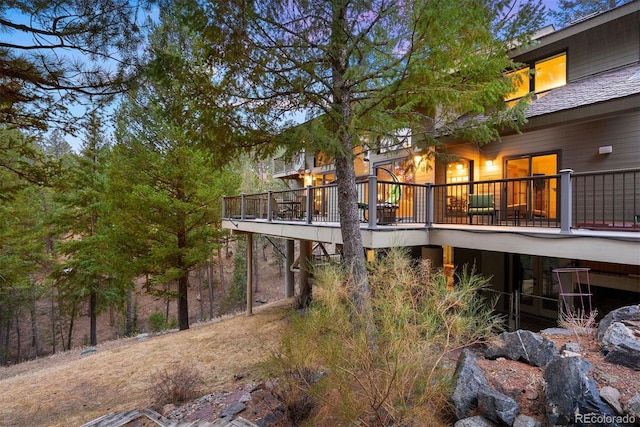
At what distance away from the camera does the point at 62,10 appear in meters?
3.80

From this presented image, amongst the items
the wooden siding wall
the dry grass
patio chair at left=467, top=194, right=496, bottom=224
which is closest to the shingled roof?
the wooden siding wall

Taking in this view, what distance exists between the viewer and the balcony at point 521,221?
535 centimetres

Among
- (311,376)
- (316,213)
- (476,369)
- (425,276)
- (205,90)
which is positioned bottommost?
(311,376)

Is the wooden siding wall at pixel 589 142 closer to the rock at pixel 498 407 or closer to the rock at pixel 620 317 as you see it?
the rock at pixel 620 317

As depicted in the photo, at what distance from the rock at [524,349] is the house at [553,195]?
1965 mm

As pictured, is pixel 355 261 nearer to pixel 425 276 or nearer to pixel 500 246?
pixel 425 276

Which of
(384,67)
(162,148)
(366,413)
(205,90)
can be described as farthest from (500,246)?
(162,148)

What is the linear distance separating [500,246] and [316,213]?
262 inches

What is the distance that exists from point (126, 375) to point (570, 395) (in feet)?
27.9

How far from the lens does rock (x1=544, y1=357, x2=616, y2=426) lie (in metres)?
2.91

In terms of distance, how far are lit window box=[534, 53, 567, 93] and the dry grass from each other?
10026mm

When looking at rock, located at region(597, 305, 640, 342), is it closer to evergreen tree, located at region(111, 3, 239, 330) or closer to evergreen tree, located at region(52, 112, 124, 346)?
evergreen tree, located at region(111, 3, 239, 330)

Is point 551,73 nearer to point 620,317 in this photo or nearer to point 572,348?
point 620,317

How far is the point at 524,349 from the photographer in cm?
419
